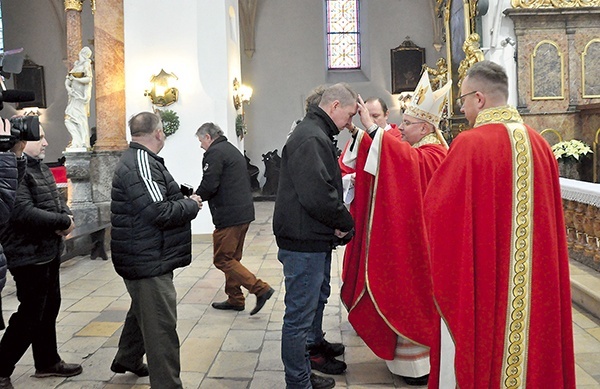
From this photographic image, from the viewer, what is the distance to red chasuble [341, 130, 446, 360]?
343 centimetres

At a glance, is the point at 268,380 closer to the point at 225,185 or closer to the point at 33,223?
the point at 33,223

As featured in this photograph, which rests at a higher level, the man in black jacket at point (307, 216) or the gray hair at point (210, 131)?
the gray hair at point (210, 131)

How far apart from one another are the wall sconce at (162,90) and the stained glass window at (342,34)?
9.86 metres

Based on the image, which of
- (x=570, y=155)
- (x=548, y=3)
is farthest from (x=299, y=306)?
(x=548, y=3)

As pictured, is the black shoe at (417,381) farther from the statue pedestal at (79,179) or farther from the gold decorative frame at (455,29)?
the gold decorative frame at (455,29)

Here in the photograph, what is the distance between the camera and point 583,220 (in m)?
5.76

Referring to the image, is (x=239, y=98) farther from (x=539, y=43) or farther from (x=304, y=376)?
(x=304, y=376)

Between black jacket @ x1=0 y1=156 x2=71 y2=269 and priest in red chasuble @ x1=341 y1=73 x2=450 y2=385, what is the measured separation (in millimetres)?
1861

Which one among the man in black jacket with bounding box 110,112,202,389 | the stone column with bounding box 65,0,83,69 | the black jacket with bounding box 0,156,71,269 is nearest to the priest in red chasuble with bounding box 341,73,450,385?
the man in black jacket with bounding box 110,112,202,389

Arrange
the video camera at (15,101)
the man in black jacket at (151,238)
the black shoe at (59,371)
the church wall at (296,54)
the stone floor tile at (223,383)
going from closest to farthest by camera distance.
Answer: the video camera at (15,101) → the man in black jacket at (151,238) → the stone floor tile at (223,383) → the black shoe at (59,371) → the church wall at (296,54)

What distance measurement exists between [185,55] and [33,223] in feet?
20.2

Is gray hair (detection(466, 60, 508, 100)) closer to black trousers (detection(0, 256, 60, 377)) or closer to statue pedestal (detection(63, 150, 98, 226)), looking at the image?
black trousers (detection(0, 256, 60, 377))

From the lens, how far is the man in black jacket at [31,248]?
3412 millimetres

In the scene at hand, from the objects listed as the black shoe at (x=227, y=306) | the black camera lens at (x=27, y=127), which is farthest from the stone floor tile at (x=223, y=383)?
the black camera lens at (x=27, y=127)
